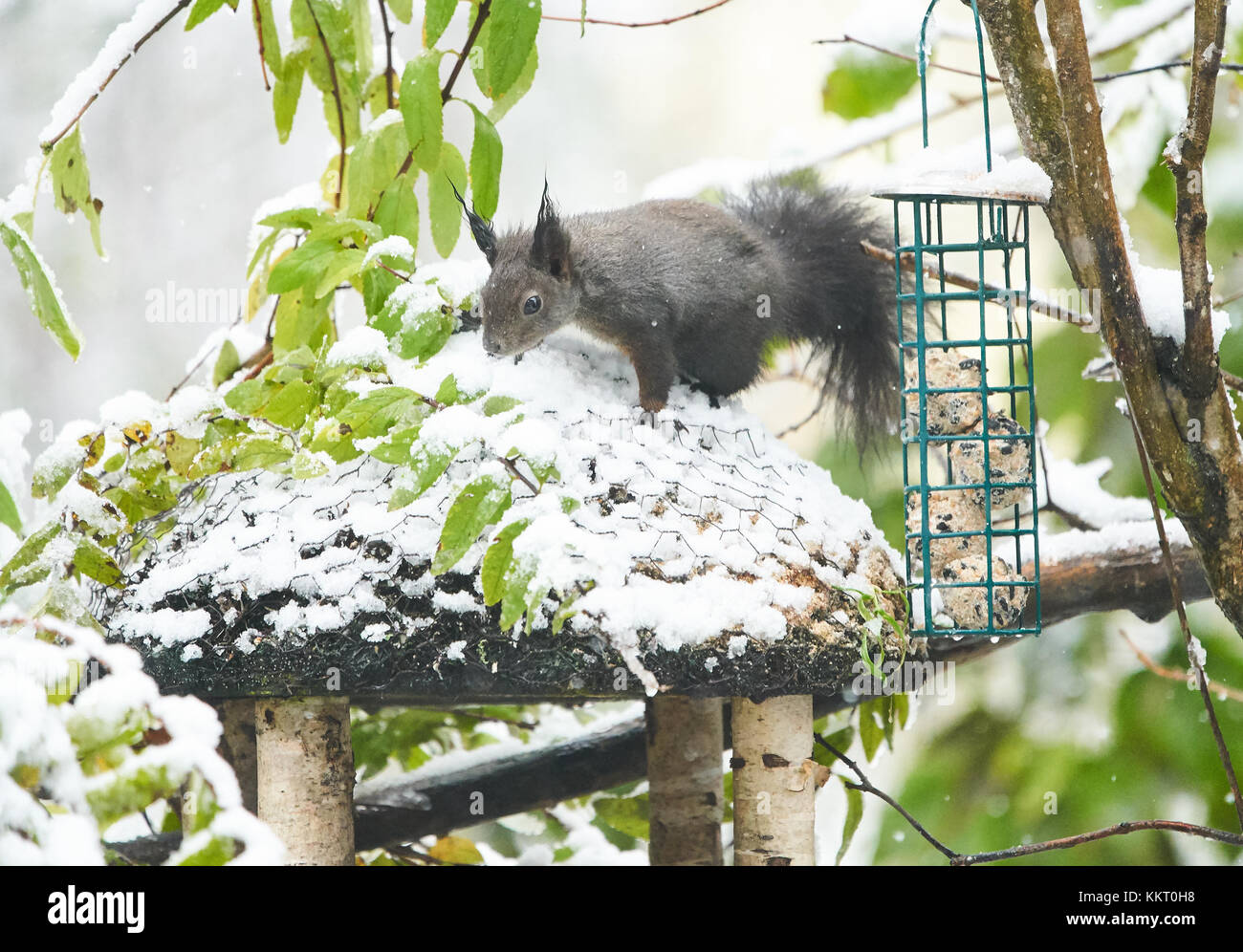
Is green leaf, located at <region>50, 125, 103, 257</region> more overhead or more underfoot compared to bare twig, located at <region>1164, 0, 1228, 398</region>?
more overhead

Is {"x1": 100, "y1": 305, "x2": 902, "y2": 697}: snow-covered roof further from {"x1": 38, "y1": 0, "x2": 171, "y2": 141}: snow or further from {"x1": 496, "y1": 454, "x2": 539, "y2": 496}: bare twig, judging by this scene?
{"x1": 38, "y1": 0, "x2": 171, "y2": 141}: snow

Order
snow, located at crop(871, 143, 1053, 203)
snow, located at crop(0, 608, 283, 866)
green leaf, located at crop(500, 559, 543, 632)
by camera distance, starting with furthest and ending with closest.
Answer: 1. snow, located at crop(871, 143, 1053, 203)
2. green leaf, located at crop(500, 559, 543, 632)
3. snow, located at crop(0, 608, 283, 866)

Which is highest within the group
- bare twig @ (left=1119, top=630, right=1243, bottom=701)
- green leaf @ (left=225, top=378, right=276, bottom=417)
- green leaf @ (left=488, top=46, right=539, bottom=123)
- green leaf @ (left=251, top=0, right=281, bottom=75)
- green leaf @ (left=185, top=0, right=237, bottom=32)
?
green leaf @ (left=251, top=0, right=281, bottom=75)

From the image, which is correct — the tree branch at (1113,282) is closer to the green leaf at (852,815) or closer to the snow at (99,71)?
the green leaf at (852,815)

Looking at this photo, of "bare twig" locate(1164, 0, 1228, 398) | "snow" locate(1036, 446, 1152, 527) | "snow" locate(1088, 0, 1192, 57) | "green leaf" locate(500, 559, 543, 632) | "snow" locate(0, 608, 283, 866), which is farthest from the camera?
"snow" locate(1088, 0, 1192, 57)

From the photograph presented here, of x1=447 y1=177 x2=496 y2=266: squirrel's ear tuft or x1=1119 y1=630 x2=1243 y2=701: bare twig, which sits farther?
x1=447 y1=177 x2=496 y2=266: squirrel's ear tuft

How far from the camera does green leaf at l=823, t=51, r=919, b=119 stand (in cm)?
205

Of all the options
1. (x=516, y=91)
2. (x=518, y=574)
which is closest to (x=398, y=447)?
(x=518, y=574)

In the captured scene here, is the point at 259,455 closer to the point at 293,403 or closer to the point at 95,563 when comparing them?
the point at 293,403

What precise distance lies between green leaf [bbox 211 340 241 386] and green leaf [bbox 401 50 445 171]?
474mm

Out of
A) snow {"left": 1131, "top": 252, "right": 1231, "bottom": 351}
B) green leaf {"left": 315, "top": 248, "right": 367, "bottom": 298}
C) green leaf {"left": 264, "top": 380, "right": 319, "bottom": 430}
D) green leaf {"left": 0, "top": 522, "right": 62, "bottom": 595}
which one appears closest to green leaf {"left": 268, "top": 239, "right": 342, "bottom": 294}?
green leaf {"left": 315, "top": 248, "right": 367, "bottom": 298}

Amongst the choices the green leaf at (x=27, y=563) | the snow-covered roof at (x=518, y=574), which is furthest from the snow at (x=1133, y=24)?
the green leaf at (x=27, y=563)

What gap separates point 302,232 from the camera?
5.04 ft

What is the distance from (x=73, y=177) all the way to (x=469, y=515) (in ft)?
2.55
